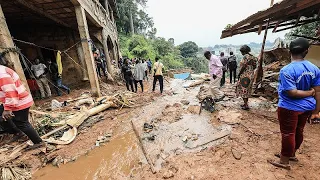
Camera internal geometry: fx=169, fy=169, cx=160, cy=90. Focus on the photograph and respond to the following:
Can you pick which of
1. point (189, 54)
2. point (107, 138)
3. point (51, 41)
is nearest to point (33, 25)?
point (51, 41)

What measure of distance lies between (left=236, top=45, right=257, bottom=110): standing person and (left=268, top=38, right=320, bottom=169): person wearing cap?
96.7 inches

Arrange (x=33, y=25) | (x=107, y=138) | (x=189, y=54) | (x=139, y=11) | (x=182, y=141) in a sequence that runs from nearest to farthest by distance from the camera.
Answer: (x=182, y=141) < (x=107, y=138) < (x=33, y=25) < (x=139, y=11) < (x=189, y=54)

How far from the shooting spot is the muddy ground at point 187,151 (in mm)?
2430

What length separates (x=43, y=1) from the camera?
5828 mm

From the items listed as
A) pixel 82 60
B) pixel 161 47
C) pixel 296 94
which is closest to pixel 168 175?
pixel 296 94

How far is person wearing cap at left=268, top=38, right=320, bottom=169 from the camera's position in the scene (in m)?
1.94

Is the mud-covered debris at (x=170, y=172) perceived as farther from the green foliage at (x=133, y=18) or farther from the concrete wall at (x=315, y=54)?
the green foliage at (x=133, y=18)

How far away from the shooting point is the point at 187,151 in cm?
304

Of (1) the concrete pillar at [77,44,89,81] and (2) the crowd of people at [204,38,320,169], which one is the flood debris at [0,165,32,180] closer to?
(2) the crowd of people at [204,38,320,169]

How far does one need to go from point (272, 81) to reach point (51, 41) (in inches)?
410

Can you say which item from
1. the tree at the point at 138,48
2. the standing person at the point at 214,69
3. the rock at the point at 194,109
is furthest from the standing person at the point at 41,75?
the tree at the point at 138,48

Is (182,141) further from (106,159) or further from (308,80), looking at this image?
(308,80)

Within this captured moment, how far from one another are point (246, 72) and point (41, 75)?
301 inches

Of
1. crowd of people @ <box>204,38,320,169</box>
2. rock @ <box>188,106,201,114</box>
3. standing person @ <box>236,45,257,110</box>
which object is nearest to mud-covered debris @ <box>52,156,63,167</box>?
rock @ <box>188,106,201,114</box>
